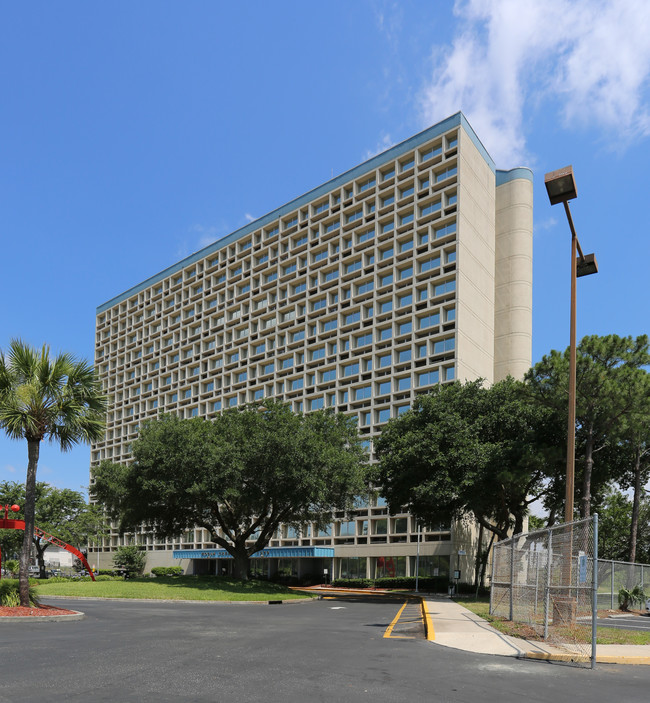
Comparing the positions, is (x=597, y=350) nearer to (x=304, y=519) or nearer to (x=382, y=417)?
(x=304, y=519)

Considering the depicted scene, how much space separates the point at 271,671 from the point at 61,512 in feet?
238

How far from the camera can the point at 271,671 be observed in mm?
11391

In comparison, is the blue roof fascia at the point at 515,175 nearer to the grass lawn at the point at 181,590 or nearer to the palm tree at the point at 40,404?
the grass lawn at the point at 181,590

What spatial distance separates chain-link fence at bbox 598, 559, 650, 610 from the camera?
105 ft

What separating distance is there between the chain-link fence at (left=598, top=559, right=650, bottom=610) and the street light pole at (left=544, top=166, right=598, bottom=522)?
490 inches

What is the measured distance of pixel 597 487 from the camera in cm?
4869

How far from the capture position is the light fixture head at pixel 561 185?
1914 centimetres

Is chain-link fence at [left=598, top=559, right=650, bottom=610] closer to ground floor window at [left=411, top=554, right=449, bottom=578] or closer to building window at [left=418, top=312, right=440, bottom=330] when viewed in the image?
ground floor window at [left=411, top=554, right=449, bottom=578]

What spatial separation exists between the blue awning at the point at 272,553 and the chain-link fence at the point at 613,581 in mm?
34757

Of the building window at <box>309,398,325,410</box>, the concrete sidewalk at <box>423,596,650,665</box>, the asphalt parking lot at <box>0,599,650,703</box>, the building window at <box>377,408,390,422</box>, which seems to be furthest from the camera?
the building window at <box>309,398,325,410</box>

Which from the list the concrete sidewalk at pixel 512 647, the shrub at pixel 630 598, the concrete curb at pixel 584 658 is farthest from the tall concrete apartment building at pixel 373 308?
the concrete curb at pixel 584 658

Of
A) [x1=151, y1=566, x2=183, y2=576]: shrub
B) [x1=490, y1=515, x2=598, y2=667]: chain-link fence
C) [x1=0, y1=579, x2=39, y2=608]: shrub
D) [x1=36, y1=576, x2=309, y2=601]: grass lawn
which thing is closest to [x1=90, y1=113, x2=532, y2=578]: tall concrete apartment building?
[x1=151, y1=566, x2=183, y2=576]: shrub

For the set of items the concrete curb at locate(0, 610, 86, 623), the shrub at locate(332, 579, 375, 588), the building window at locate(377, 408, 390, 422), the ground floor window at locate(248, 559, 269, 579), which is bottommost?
the ground floor window at locate(248, 559, 269, 579)

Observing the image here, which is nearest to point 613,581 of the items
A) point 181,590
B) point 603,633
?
point 603,633
